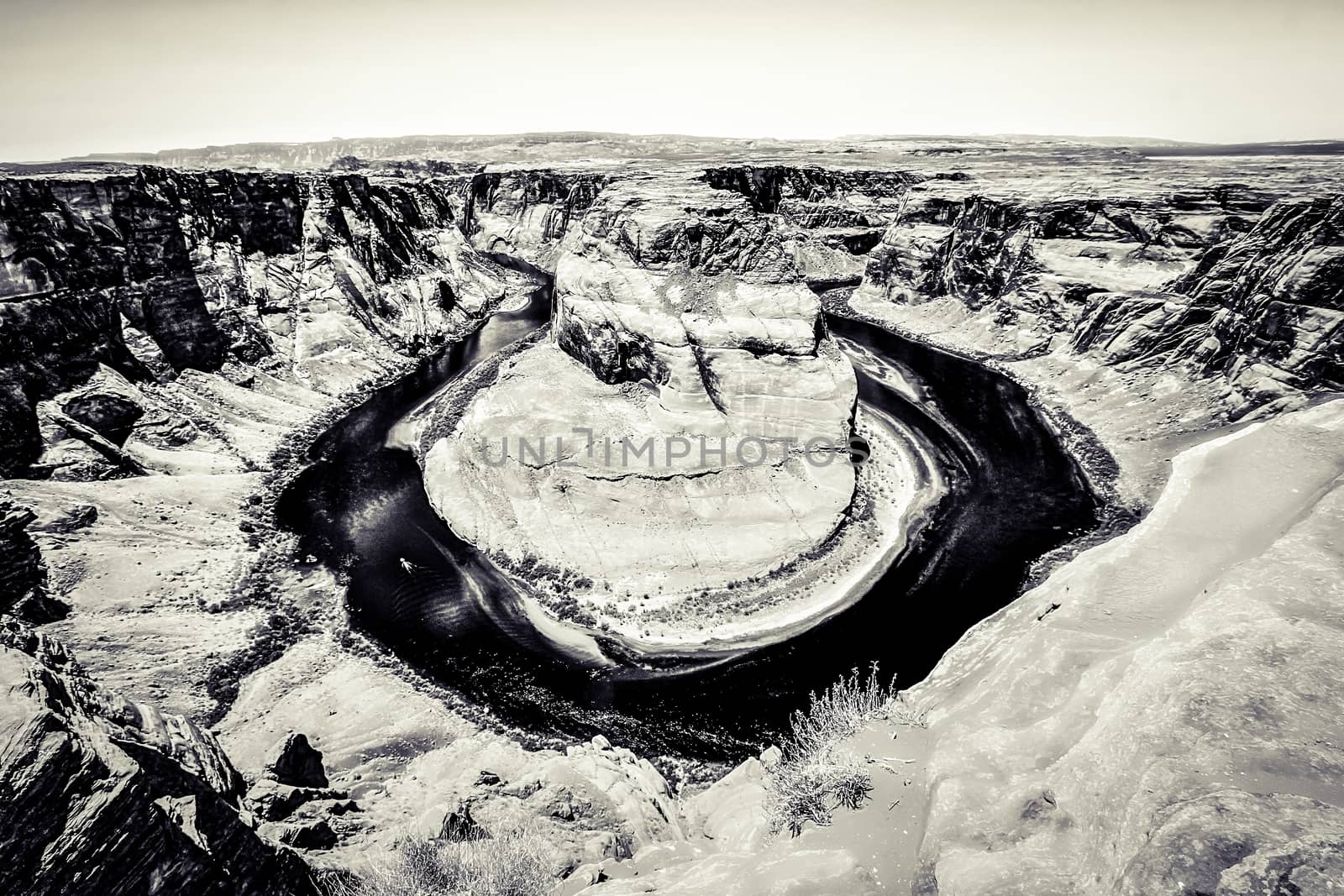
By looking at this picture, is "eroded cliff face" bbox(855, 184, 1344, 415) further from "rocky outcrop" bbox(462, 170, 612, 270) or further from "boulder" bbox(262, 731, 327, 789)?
"boulder" bbox(262, 731, 327, 789)

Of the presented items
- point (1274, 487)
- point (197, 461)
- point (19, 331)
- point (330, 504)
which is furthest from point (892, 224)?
point (19, 331)

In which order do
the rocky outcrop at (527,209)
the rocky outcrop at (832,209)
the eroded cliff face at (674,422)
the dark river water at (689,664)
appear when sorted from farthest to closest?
1. the rocky outcrop at (527,209)
2. the rocky outcrop at (832,209)
3. the eroded cliff face at (674,422)
4. the dark river water at (689,664)

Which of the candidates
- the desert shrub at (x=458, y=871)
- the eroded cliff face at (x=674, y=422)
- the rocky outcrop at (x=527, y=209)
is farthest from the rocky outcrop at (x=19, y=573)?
the rocky outcrop at (x=527, y=209)

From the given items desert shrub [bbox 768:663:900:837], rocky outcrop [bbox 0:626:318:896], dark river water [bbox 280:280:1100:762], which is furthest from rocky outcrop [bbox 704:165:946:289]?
rocky outcrop [bbox 0:626:318:896]

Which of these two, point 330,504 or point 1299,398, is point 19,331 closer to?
point 330,504

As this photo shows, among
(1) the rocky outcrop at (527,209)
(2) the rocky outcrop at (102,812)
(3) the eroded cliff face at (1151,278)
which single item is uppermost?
(1) the rocky outcrop at (527,209)

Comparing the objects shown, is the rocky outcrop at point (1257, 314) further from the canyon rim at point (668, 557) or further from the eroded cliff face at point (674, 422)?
the eroded cliff face at point (674, 422)

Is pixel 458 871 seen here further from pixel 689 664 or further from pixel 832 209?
pixel 832 209
